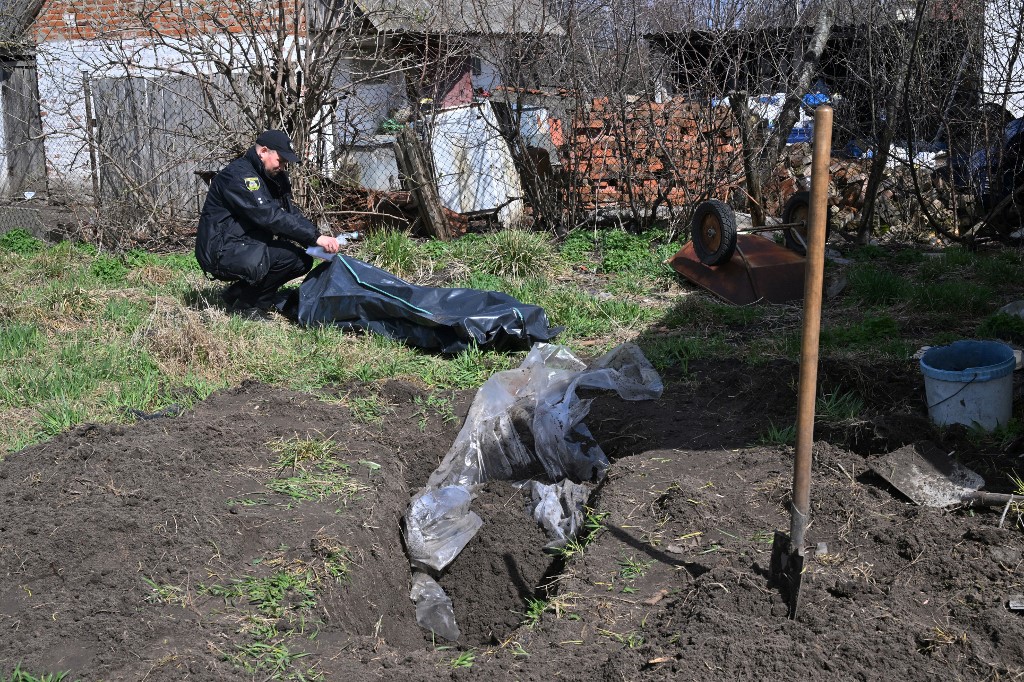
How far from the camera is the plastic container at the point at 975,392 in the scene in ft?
14.1

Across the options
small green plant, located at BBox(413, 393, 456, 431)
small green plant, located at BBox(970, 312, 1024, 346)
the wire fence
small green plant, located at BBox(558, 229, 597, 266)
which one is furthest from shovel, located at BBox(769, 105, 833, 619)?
the wire fence

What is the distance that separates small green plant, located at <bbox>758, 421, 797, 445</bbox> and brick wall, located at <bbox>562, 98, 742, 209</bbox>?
5.23m

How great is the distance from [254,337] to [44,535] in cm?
278

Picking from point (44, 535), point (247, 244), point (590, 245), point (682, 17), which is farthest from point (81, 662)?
point (682, 17)

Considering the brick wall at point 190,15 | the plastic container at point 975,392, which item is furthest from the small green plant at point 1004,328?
the brick wall at point 190,15

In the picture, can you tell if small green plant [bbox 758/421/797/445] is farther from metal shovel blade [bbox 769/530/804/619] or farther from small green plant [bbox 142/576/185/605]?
small green plant [bbox 142/576/185/605]

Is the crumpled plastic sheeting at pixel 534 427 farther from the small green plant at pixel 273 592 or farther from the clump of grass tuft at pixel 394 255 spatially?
the clump of grass tuft at pixel 394 255

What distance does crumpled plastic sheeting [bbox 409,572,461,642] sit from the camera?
417cm

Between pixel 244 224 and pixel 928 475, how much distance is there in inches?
207

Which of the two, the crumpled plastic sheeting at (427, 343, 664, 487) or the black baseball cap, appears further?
the black baseball cap

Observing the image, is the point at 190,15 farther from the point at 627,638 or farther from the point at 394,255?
the point at 627,638

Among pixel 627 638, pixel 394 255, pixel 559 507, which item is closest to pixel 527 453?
pixel 559 507

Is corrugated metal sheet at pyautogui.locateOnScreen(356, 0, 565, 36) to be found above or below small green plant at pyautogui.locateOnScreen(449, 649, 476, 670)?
above

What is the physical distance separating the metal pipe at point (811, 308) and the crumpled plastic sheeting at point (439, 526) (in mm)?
1868
